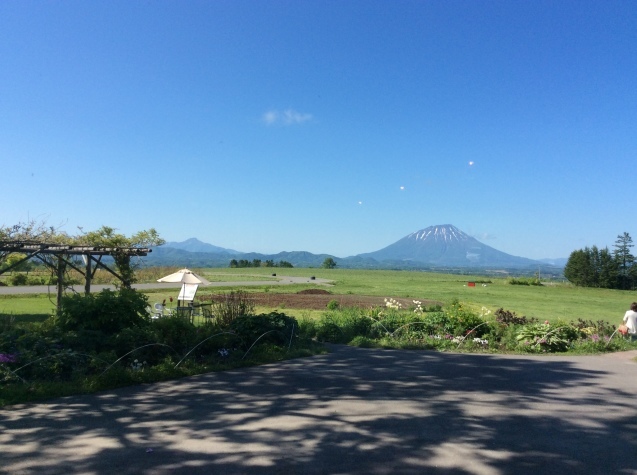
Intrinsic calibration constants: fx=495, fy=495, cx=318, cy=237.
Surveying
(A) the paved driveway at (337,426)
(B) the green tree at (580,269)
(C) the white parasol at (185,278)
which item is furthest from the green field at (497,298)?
(B) the green tree at (580,269)

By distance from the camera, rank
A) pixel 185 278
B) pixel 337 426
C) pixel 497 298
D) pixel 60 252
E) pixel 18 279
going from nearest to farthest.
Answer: pixel 337 426 < pixel 60 252 < pixel 185 278 < pixel 497 298 < pixel 18 279

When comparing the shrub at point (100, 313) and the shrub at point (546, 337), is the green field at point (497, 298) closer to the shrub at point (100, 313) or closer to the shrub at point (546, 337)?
the shrub at point (546, 337)

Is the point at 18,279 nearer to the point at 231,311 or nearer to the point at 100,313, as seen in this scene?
the point at 231,311

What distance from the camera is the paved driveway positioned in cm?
434

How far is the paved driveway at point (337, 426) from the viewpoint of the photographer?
4.34m

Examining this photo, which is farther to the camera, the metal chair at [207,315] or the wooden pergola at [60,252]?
the metal chair at [207,315]

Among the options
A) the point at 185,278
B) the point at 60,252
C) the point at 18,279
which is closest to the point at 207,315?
the point at 185,278

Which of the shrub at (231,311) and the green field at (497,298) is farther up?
the shrub at (231,311)

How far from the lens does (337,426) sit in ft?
17.4

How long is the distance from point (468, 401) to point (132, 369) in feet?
16.1

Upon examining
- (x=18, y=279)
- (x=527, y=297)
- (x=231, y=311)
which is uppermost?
(x=18, y=279)

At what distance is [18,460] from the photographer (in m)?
4.29

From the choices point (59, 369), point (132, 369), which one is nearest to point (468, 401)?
point (132, 369)

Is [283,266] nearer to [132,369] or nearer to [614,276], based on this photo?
[614,276]
